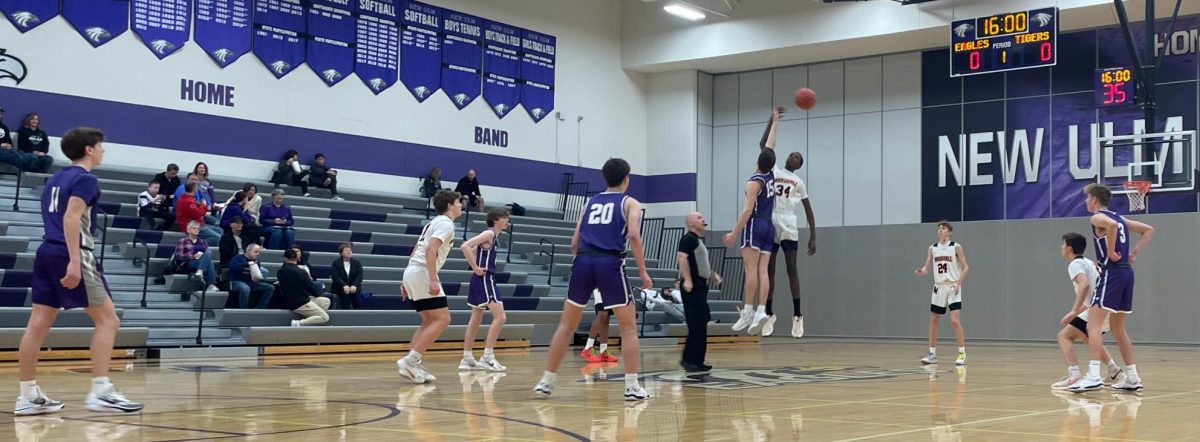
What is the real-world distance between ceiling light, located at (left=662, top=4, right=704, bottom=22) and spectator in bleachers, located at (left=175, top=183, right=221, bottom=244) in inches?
458

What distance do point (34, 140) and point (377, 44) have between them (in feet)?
24.6

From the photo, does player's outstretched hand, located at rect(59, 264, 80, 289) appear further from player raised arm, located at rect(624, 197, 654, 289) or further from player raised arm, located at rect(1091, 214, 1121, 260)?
player raised arm, located at rect(1091, 214, 1121, 260)

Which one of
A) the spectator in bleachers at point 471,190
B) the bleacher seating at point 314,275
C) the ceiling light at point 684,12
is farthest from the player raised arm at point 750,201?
the ceiling light at point 684,12

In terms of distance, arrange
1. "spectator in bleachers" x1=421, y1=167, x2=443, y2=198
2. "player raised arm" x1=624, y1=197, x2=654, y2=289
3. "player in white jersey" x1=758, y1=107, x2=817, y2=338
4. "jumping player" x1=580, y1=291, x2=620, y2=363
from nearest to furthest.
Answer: "player raised arm" x1=624, y1=197, x2=654, y2=289 → "player in white jersey" x1=758, y1=107, x2=817, y2=338 → "jumping player" x1=580, y1=291, x2=620, y2=363 → "spectator in bleachers" x1=421, y1=167, x2=443, y2=198

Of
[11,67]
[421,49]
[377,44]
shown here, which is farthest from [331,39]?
[11,67]

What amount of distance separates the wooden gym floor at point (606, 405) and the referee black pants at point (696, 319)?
0.93 feet

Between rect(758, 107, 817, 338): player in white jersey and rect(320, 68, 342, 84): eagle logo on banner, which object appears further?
rect(320, 68, 342, 84): eagle logo on banner

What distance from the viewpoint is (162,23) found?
2002cm

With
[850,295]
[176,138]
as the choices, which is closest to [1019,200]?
[850,295]

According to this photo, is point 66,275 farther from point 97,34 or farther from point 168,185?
point 97,34

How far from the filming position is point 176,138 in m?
20.3

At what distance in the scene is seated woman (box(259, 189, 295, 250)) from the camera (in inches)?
729

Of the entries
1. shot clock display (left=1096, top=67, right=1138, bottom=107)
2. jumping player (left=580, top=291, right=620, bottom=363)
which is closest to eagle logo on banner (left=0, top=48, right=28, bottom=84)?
jumping player (left=580, top=291, right=620, bottom=363)

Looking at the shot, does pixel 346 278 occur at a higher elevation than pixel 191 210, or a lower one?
lower
